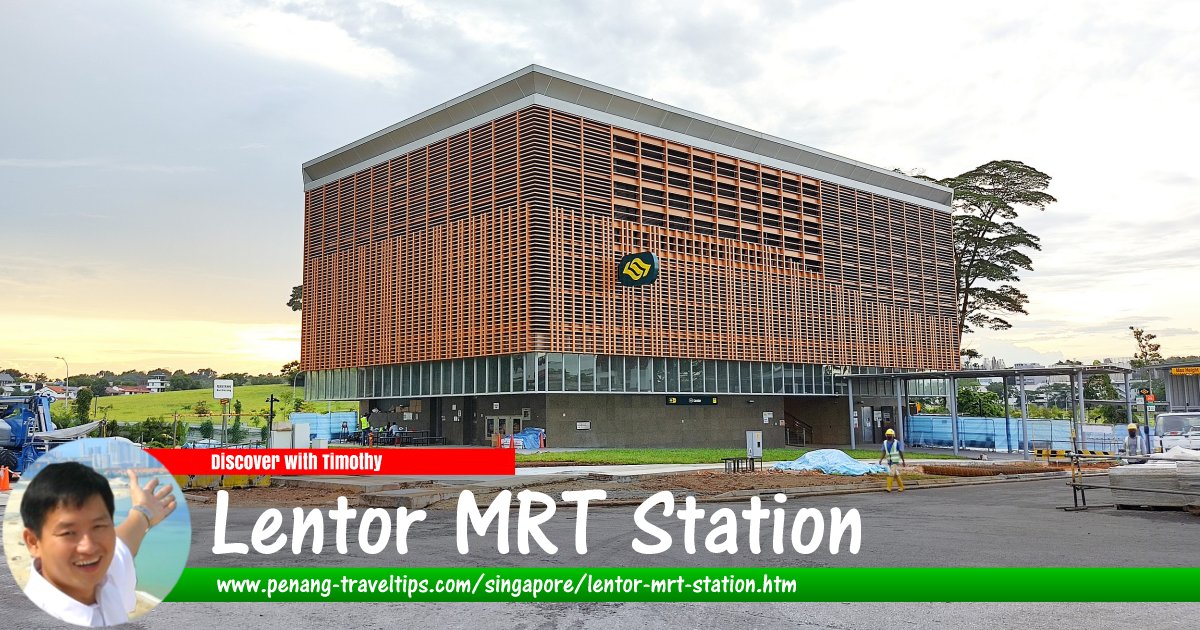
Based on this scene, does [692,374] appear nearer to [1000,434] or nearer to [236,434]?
[1000,434]

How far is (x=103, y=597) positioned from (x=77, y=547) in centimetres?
19

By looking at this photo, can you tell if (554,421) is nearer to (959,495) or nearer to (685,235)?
(685,235)

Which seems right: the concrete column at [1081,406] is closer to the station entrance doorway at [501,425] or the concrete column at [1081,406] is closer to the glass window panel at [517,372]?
the glass window panel at [517,372]

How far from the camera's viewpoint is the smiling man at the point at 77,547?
2.68 m

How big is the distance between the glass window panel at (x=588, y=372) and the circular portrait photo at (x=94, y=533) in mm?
43494

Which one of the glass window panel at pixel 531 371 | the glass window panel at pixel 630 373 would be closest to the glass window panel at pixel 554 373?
the glass window panel at pixel 531 371

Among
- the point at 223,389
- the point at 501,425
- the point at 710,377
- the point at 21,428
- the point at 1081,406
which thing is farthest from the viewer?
the point at 710,377

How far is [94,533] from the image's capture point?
2.79m

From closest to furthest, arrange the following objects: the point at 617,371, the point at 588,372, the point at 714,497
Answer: the point at 714,497
the point at 588,372
the point at 617,371

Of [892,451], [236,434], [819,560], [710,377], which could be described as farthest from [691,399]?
[819,560]

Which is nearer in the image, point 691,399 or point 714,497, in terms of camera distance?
point 714,497

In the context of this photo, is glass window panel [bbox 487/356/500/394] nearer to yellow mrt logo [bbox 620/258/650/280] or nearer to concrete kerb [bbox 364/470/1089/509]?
yellow mrt logo [bbox 620/258/650/280]

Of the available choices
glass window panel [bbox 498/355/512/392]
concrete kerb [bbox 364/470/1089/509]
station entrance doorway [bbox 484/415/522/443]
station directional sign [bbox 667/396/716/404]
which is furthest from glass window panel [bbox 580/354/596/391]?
concrete kerb [bbox 364/470/1089/509]

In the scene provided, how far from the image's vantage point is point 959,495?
24.1 meters
